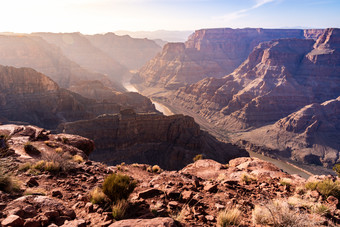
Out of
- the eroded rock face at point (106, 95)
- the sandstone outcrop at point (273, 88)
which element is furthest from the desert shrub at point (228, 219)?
the sandstone outcrop at point (273, 88)

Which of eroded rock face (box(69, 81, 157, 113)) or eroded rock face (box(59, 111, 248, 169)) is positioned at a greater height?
eroded rock face (box(69, 81, 157, 113))

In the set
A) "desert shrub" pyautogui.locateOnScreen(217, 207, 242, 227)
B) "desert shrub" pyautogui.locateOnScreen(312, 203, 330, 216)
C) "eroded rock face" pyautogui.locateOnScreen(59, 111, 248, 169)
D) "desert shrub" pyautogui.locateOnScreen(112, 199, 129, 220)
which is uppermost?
"desert shrub" pyautogui.locateOnScreen(112, 199, 129, 220)

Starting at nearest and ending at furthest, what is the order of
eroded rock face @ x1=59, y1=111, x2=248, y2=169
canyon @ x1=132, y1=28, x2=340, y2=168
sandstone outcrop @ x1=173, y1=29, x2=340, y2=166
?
eroded rock face @ x1=59, y1=111, x2=248, y2=169 < canyon @ x1=132, y1=28, x2=340, y2=168 < sandstone outcrop @ x1=173, y1=29, x2=340, y2=166

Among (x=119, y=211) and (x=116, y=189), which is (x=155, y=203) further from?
(x=119, y=211)

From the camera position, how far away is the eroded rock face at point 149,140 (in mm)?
46344

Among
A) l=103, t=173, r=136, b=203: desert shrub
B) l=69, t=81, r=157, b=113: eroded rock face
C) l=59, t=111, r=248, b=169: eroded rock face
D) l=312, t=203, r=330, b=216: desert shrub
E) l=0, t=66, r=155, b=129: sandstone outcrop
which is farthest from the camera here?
l=69, t=81, r=157, b=113: eroded rock face

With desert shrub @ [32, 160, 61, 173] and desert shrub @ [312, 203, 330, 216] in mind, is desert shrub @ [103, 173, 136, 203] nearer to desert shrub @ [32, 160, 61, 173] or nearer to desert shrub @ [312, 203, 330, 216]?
desert shrub @ [32, 160, 61, 173]

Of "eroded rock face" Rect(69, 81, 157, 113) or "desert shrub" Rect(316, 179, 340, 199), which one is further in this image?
"eroded rock face" Rect(69, 81, 157, 113)

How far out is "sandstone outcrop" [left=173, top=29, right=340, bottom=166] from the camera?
110625 millimetres

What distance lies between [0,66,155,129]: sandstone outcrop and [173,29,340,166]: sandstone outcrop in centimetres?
6960

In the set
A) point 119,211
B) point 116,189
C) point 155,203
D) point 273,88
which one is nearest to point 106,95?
point 155,203

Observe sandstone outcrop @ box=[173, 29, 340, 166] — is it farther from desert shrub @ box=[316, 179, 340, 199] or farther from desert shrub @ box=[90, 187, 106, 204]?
desert shrub @ box=[90, 187, 106, 204]

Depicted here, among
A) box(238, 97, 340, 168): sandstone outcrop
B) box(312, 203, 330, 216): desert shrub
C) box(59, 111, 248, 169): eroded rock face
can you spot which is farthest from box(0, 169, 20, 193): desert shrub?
box(238, 97, 340, 168): sandstone outcrop

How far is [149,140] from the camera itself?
5225cm
